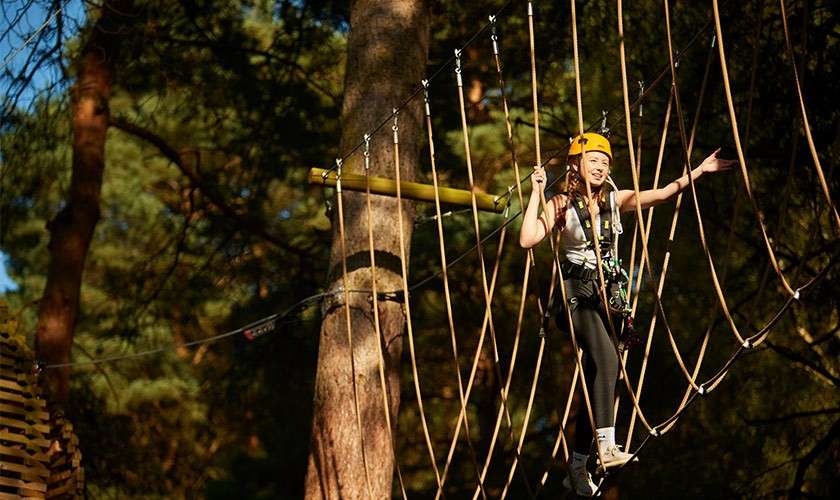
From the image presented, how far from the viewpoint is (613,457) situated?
3.27 meters

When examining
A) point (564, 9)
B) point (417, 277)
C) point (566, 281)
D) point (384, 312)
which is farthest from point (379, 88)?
point (417, 277)

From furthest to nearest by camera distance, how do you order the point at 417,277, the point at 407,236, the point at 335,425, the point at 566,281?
1. the point at 417,277
2. the point at 407,236
3. the point at 335,425
4. the point at 566,281

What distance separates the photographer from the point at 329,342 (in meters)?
4.46

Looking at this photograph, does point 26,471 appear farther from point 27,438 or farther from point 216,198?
point 216,198

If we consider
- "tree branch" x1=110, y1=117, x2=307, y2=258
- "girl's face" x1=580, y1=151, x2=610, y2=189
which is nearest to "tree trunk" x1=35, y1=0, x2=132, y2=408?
"tree branch" x1=110, y1=117, x2=307, y2=258

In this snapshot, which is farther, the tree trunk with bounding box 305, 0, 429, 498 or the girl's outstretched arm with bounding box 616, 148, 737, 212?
the tree trunk with bounding box 305, 0, 429, 498

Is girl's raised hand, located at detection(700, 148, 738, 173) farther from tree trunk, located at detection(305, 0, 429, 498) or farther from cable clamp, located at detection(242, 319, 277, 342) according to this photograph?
cable clamp, located at detection(242, 319, 277, 342)

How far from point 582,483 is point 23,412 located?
2.67 meters

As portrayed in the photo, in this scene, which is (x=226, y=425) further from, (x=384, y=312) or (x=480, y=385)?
(x=384, y=312)

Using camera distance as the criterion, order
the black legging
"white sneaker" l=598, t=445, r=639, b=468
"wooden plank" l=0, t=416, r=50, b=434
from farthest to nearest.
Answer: "wooden plank" l=0, t=416, r=50, b=434 → the black legging → "white sneaker" l=598, t=445, r=639, b=468

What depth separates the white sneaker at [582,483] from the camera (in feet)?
11.1

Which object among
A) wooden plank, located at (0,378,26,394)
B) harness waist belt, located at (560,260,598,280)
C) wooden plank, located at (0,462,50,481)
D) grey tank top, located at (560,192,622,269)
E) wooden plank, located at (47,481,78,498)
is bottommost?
wooden plank, located at (47,481,78,498)

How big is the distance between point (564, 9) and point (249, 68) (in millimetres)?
2620

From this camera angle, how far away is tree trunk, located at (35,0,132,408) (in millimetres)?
7402
